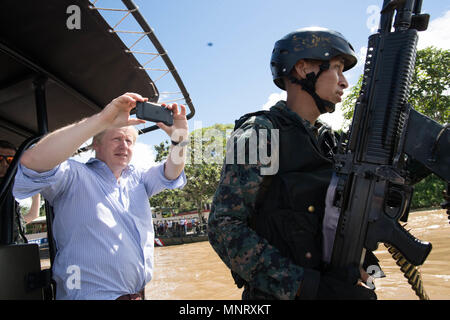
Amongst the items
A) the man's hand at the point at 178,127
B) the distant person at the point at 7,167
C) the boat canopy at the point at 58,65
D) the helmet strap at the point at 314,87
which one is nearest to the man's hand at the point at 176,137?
the man's hand at the point at 178,127

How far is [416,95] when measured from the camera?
16828 mm

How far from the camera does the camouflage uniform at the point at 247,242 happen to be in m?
1.49

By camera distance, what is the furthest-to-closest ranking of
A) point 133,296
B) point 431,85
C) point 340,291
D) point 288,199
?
1. point 431,85
2. point 133,296
3. point 288,199
4. point 340,291

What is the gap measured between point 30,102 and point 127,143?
135 cm

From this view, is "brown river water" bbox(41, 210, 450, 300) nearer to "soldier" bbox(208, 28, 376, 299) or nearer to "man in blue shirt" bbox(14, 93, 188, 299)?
"soldier" bbox(208, 28, 376, 299)

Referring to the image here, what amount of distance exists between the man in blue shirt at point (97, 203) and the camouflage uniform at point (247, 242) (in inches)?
26.4

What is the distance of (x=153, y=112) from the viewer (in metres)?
1.85

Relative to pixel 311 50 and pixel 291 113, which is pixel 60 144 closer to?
pixel 291 113

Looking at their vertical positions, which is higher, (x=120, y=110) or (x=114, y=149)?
(x=120, y=110)

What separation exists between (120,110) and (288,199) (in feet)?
3.40

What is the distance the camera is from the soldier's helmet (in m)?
2.03

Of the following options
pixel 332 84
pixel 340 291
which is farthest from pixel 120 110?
pixel 340 291

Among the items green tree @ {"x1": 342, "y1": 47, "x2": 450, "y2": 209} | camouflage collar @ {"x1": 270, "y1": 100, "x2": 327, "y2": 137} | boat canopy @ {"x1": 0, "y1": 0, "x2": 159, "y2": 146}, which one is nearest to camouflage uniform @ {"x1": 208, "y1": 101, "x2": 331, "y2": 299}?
camouflage collar @ {"x1": 270, "y1": 100, "x2": 327, "y2": 137}
